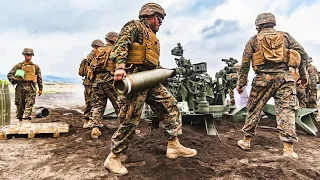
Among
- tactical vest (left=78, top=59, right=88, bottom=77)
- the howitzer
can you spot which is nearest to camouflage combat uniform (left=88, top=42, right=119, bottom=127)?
the howitzer

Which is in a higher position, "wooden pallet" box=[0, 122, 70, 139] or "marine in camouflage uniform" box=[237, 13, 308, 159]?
"marine in camouflage uniform" box=[237, 13, 308, 159]

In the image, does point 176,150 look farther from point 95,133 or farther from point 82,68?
point 82,68

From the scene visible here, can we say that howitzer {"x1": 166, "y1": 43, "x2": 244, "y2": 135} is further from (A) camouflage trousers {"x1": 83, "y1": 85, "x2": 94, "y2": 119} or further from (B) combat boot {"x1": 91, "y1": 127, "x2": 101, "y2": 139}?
(A) camouflage trousers {"x1": 83, "y1": 85, "x2": 94, "y2": 119}

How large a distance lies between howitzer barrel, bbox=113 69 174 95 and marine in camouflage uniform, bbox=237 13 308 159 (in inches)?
69.3

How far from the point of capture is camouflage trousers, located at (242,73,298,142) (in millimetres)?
4051

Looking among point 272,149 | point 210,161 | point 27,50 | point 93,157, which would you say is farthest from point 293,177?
point 27,50

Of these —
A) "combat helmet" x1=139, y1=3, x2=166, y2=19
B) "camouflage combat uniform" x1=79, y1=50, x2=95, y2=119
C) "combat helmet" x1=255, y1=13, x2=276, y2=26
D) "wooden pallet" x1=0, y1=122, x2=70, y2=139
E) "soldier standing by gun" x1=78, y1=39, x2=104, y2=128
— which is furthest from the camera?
"camouflage combat uniform" x1=79, y1=50, x2=95, y2=119

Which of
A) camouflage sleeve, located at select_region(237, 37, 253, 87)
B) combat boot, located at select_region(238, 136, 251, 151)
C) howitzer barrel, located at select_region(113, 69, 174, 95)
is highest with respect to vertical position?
camouflage sleeve, located at select_region(237, 37, 253, 87)

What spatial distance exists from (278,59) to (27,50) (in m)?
6.49

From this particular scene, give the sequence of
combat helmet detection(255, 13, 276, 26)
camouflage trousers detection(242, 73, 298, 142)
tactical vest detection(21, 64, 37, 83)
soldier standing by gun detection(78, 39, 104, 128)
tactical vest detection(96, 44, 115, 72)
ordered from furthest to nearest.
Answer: tactical vest detection(21, 64, 37, 83) < soldier standing by gun detection(78, 39, 104, 128) < tactical vest detection(96, 44, 115, 72) < combat helmet detection(255, 13, 276, 26) < camouflage trousers detection(242, 73, 298, 142)

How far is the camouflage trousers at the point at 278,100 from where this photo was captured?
405 cm

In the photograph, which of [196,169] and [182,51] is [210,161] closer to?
[196,169]

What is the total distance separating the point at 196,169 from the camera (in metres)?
3.26

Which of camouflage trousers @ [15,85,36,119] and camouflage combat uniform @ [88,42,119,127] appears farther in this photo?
camouflage trousers @ [15,85,36,119]
